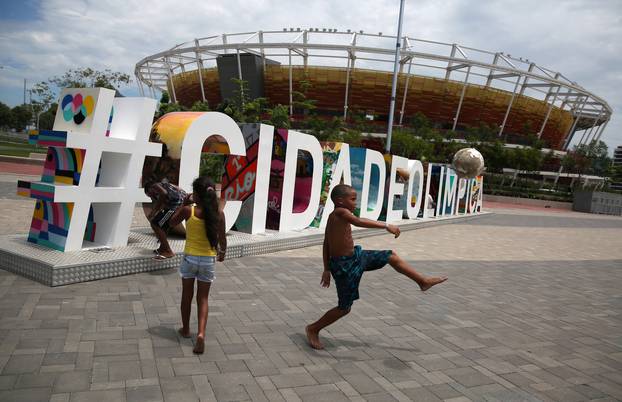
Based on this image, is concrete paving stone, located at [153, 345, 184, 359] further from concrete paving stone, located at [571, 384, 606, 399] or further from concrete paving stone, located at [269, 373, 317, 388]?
concrete paving stone, located at [571, 384, 606, 399]

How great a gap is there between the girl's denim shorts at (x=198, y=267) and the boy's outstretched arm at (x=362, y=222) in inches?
47.1

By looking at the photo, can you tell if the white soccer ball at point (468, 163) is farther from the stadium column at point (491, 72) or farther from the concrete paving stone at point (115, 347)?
the stadium column at point (491, 72)

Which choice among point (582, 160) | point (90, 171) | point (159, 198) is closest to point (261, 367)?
point (159, 198)

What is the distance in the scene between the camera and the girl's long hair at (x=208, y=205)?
390 centimetres

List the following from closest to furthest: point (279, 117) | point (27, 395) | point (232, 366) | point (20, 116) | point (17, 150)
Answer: point (27, 395)
point (232, 366)
point (17, 150)
point (279, 117)
point (20, 116)

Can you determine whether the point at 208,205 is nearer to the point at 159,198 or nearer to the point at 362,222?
the point at 362,222

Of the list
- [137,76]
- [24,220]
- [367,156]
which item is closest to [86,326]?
[24,220]

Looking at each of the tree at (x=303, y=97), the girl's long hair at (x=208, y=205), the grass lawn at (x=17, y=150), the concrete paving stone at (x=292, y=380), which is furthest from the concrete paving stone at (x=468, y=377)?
the tree at (x=303, y=97)

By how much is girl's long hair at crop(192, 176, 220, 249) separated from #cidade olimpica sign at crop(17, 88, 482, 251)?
2959 mm

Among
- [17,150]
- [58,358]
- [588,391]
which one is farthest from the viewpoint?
[17,150]

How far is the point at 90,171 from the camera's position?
6219mm

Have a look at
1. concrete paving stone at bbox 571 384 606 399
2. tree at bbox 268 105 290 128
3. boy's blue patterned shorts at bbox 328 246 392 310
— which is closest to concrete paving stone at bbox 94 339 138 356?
boy's blue patterned shorts at bbox 328 246 392 310

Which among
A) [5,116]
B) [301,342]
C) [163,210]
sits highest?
[5,116]

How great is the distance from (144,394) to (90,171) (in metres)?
4.03
